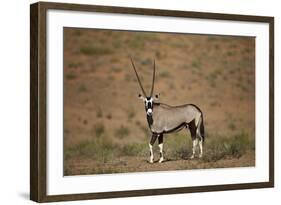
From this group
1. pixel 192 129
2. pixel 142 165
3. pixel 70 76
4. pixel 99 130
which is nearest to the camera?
pixel 70 76

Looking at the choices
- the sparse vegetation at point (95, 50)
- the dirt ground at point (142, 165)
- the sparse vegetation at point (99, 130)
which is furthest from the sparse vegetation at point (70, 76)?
the dirt ground at point (142, 165)

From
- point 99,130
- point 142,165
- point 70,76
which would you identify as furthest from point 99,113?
point 142,165

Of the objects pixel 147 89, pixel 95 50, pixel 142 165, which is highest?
pixel 95 50

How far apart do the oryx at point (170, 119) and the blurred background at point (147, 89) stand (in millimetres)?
27

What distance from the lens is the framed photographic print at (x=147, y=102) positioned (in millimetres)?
3947

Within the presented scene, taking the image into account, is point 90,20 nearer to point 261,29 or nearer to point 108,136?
point 108,136

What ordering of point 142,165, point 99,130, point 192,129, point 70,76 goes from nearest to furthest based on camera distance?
point 70,76, point 99,130, point 142,165, point 192,129

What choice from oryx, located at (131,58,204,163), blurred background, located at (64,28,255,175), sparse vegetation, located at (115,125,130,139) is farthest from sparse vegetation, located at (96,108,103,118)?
oryx, located at (131,58,204,163)

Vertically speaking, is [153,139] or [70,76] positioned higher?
[70,76]

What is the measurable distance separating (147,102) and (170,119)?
0.55 ft

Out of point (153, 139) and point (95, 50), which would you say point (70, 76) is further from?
point (153, 139)

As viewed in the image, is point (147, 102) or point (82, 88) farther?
point (147, 102)

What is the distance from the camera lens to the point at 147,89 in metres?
4.23

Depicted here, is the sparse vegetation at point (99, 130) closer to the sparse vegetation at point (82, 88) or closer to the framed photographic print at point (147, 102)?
the framed photographic print at point (147, 102)
